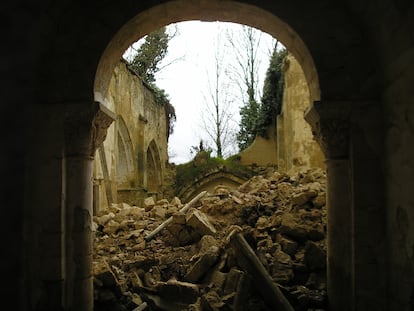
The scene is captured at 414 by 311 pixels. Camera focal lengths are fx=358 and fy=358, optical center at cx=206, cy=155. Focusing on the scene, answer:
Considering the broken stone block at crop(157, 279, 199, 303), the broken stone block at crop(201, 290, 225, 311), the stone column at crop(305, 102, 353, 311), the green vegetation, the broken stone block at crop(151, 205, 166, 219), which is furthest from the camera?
the green vegetation

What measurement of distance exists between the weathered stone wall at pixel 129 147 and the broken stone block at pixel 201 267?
559 cm

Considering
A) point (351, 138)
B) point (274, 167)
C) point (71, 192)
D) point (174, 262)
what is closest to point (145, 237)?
point (174, 262)

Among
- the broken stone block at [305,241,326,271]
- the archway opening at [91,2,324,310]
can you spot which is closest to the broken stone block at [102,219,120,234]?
the archway opening at [91,2,324,310]

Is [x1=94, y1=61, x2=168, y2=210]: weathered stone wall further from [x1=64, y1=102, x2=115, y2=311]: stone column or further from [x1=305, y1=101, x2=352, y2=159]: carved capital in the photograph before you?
[x1=305, y1=101, x2=352, y2=159]: carved capital

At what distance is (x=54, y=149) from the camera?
3623 millimetres

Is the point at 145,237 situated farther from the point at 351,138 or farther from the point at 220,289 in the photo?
the point at 351,138

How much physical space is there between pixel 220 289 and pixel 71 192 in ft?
6.96

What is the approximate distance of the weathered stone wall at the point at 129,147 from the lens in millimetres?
10656

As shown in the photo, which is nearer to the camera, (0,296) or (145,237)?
(0,296)

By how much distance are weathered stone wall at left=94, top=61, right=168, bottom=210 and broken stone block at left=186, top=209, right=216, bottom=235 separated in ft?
15.1

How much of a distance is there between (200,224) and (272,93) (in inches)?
438

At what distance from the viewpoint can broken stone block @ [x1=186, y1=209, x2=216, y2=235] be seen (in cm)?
570

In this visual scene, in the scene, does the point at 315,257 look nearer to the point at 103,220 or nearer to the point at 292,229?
the point at 292,229

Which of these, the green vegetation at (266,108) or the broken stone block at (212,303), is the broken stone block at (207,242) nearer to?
the broken stone block at (212,303)
